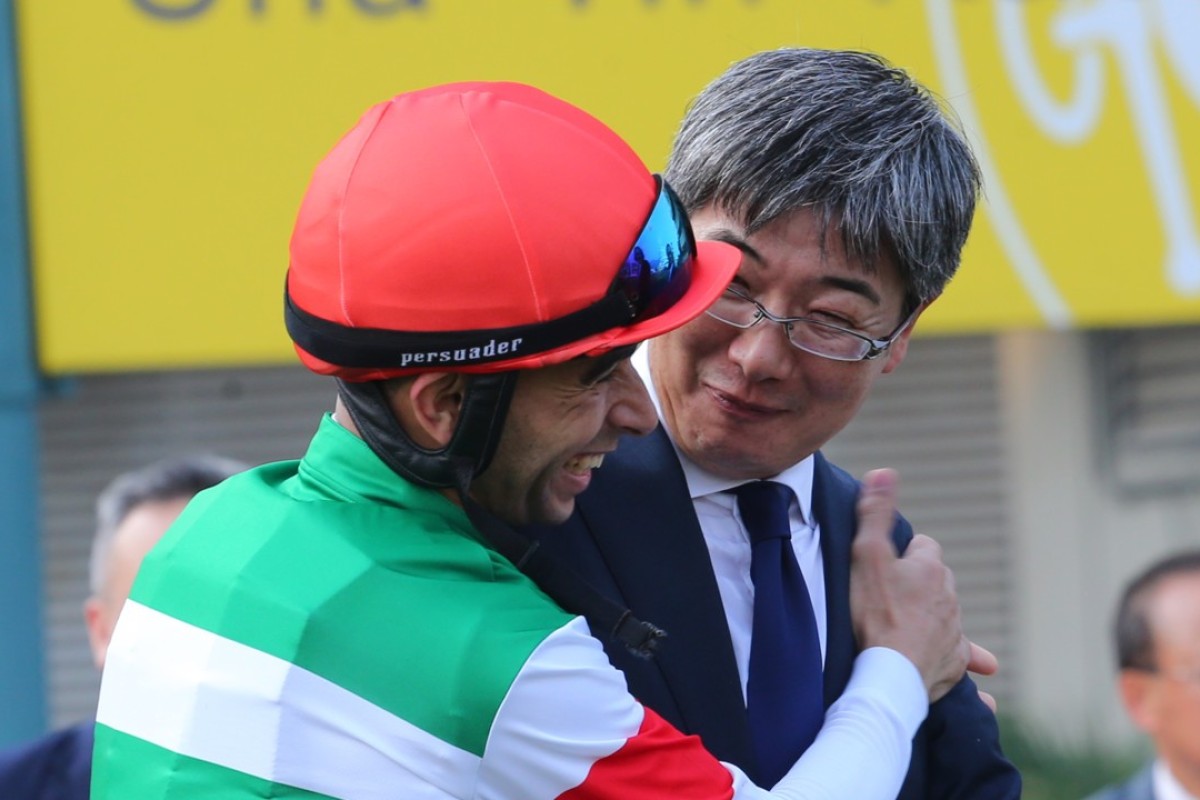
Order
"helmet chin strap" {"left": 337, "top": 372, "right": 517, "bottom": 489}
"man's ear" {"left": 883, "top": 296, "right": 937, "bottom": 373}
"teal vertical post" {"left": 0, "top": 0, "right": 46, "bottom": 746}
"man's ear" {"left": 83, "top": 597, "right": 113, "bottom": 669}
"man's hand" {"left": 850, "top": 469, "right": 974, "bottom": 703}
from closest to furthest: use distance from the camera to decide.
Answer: "helmet chin strap" {"left": 337, "top": 372, "right": 517, "bottom": 489}
"man's hand" {"left": 850, "top": 469, "right": 974, "bottom": 703}
"man's ear" {"left": 883, "top": 296, "right": 937, "bottom": 373}
"man's ear" {"left": 83, "top": 597, "right": 113, "bottom": 669}
"teal vertical post" {"left": 0, "top": 0, "right": 46, "bottom": 746}

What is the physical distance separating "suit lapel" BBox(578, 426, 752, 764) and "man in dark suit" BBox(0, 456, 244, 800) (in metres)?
1.46

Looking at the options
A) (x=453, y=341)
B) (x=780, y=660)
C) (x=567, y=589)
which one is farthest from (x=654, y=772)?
(x=453, y=341)

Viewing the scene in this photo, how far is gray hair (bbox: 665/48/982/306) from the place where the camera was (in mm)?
1977

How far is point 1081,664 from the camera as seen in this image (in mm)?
6215

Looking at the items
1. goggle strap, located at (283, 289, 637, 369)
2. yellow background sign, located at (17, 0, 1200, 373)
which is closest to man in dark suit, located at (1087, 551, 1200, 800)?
yellow background sign, located at (17, 0, 1200, 373)

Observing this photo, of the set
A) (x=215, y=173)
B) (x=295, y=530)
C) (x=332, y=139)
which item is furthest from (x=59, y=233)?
(x=295, y=530)

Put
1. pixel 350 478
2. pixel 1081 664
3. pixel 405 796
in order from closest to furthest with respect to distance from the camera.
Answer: pixel 405 796 → pixel 350 478 → pixel 1081 664

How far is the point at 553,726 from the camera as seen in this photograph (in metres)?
1.61

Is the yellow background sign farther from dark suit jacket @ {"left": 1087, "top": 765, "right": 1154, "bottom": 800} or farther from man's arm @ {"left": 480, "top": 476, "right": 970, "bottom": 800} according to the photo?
man's arm @ {"left": 480, "top": 476, "right": 970, "bottom": 800}

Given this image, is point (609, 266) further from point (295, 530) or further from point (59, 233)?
point (59, 233)

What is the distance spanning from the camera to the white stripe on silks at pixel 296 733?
160cm

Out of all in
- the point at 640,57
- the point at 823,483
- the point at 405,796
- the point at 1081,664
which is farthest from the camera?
the point at 1081,664

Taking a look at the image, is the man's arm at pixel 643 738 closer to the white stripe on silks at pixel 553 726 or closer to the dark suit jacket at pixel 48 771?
the white stripe on silks at pixel 553 726

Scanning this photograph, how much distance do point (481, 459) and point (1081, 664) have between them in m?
4.95
